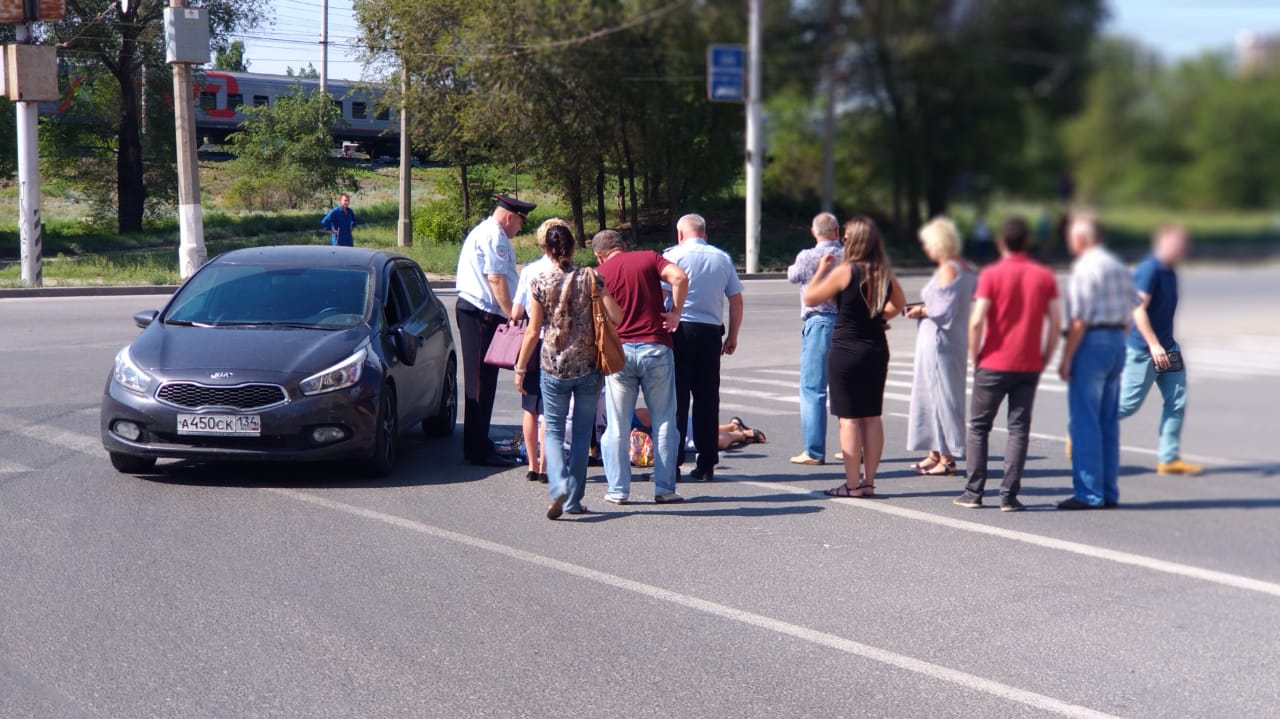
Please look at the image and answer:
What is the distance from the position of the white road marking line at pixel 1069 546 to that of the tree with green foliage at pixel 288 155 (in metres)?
3.97

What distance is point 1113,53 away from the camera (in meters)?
0.86

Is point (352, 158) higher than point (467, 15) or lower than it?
lower

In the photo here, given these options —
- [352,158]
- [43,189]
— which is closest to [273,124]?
[352,158]

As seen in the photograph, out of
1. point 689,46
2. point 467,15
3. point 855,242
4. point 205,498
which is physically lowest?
point 205,498

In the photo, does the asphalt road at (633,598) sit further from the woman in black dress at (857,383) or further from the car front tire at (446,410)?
the car front tire at (446,410)

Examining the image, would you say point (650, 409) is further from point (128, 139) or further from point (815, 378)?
point (128, 139)

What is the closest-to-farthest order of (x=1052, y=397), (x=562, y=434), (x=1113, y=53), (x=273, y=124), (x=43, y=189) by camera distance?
(x=1113, y=53), (x=1052, y=397), (x=562, y=434), (x=273, y=124), (x=43, y=189)

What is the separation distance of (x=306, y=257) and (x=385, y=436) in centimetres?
198

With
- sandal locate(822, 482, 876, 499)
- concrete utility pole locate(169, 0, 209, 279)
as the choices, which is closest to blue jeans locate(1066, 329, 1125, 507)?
sandal locate(822, 482, 876, 499)

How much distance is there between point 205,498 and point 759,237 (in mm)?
6936

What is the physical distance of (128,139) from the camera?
70.2ft

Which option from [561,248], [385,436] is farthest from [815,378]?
[385,436]

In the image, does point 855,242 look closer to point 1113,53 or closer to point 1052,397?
point 1052,397

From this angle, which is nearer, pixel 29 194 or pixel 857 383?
pixel 857 383
